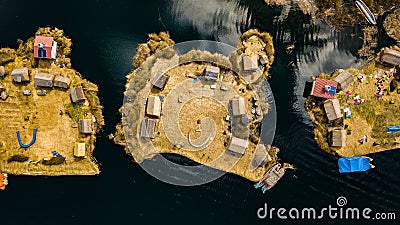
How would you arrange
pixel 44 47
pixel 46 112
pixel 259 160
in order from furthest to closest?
pixel 259 160, pixel 46 112, pixel 44 47

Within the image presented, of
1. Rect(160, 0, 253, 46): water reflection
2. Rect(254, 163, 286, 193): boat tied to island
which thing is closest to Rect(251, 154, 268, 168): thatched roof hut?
Rect(254, 163, 286, 193): boat tied to island

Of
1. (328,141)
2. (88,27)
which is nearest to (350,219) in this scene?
(328,141)

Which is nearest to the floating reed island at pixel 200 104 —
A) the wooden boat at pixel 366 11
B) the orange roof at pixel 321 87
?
the orange roof at pixel 321 87

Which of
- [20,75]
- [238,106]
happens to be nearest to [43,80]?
[20,75]

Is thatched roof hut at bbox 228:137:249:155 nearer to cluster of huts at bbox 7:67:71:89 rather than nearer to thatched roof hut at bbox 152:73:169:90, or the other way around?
thatched roof hut at bbox 152:73:169:90

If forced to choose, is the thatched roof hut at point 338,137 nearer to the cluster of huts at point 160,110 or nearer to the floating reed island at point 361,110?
the floating reed island at point 361,110

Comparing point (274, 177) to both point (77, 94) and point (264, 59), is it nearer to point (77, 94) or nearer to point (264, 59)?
point (264, 59)
